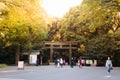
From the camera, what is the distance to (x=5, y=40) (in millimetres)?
60844

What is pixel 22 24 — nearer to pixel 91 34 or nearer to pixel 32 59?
pixel 32 59

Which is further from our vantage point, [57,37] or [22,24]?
[57,37]

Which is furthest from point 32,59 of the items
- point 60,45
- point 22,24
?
point 60,45

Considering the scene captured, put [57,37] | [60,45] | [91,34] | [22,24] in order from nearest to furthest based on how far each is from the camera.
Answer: [22,24] < [91,34] < [60,45] < [57,37]

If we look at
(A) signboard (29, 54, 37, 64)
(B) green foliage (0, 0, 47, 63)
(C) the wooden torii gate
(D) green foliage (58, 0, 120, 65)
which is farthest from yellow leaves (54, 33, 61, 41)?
(A) signboard (29, 54, 37, 64)

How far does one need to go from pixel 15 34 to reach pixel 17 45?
206 inches

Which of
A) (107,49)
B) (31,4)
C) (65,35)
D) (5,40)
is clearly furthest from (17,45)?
(31,4)

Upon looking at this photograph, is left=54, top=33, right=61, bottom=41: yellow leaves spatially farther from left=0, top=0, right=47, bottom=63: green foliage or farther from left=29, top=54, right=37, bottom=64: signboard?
left=29, top=54, right=37, bottom=64: signboard

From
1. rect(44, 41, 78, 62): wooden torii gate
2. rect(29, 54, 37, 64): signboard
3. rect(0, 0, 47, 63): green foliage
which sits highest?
rect(0, 0, 47, 63): green foliage

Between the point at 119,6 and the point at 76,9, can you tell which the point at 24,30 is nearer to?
the point at 76,9

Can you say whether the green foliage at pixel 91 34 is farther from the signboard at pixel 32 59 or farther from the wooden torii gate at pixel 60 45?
the signboard at pixel 32 59

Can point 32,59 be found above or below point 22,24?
below

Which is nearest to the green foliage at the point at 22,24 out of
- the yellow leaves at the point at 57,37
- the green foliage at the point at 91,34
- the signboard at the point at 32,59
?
the signboard at the point at 32,59

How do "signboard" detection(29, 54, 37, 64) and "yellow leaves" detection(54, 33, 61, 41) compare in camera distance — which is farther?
"yellow leaves" detection(54, 33, 61, 41)
